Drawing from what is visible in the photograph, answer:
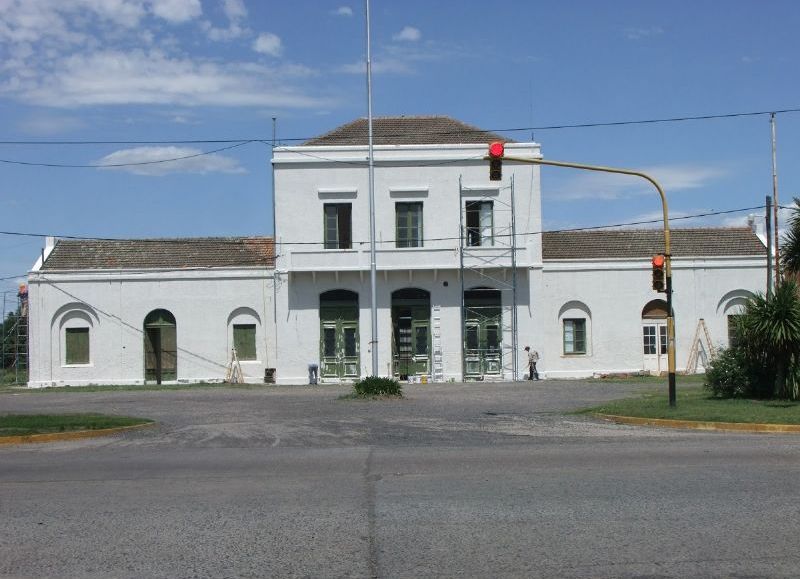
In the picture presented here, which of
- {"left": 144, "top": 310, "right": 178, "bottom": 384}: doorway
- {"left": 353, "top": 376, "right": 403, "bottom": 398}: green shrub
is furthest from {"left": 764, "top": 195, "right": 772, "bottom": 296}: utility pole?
{"left": 144, "top": 310, "right": 178, "bottom": 384}: doorway

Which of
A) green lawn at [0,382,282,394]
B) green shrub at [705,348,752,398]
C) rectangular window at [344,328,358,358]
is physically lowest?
green lawn at [0,382,282,394]

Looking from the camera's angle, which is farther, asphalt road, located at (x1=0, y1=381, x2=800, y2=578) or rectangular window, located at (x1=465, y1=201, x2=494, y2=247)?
rectangular window, located at (x1=465, y1=201, x2=494, y2=247)

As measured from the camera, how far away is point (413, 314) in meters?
40.0

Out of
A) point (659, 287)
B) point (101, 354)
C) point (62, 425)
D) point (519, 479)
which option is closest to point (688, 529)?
point (519, 479)

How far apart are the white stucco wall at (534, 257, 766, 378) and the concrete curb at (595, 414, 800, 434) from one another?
20432 millimetres

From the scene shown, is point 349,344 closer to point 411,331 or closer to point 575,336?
point 411,331

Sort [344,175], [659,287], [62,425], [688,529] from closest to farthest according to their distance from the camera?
[688,529] → [62,425] → [659,287] → [344,175]

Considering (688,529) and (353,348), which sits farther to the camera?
(353,348)

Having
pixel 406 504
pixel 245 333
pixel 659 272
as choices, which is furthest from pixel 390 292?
pixel 406 504

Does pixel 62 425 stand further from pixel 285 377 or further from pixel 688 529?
pixel 285 377

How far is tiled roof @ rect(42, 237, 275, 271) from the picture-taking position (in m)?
40.9

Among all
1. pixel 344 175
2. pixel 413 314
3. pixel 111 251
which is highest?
pixel 344 175

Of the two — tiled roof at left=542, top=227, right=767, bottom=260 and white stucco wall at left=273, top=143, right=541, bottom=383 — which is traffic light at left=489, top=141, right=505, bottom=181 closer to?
white stucco wall at left=273, top=143, right=541, bottom=383

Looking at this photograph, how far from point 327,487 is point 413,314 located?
94.5 feet
